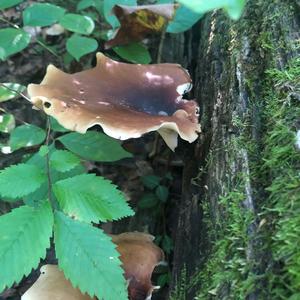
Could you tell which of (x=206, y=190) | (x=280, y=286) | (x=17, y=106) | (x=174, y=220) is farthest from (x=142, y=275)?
(x=17, y=106)

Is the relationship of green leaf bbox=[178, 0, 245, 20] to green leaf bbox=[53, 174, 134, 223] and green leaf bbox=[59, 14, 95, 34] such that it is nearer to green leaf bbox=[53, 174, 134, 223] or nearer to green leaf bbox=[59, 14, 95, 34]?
green leaf bbox=[53, 174, 134, 223]

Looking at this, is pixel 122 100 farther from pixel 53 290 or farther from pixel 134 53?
pixel 53 290

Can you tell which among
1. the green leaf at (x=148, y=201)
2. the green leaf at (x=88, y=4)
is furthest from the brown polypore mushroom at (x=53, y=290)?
the green leaf at (x=88, y=4)

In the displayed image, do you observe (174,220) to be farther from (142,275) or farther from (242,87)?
(242,87)

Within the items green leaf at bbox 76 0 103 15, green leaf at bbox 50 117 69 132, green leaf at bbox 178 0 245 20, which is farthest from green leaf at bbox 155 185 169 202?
green leaf at bbox 178 0 245 20

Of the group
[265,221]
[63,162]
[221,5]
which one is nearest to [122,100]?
[63,162]
